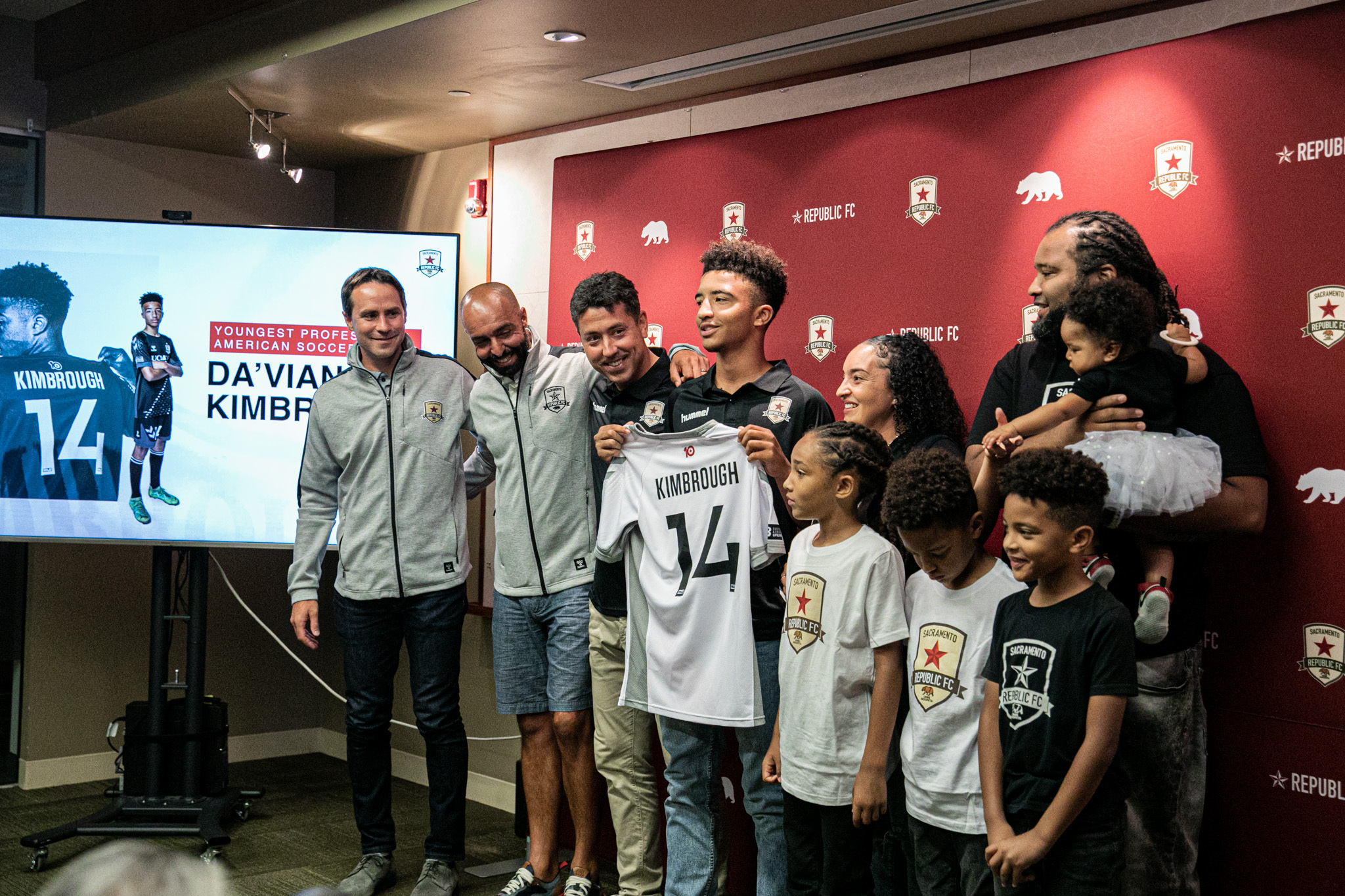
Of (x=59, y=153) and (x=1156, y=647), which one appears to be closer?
(x=1156, y=647)

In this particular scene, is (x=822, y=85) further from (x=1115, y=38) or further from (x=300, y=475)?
(x=300, y=475)

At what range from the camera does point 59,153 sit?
194 inches

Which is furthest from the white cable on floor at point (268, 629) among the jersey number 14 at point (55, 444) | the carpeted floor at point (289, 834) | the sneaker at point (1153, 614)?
the sneaker at point (1153, 614)

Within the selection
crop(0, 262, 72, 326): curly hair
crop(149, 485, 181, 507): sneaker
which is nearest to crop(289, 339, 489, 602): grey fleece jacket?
crop(149, 485, 181, 507): sneaker

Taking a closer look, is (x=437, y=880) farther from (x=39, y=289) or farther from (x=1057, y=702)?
(x=39, y=289)

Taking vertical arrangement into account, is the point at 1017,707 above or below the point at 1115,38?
below

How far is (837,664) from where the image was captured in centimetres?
251

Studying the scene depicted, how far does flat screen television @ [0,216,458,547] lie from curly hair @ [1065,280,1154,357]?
272cm

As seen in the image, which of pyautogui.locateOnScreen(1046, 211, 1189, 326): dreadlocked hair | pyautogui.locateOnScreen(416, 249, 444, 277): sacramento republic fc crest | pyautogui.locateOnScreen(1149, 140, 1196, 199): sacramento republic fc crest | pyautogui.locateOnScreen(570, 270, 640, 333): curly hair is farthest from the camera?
pyautogui.locateOnScreen(416, 249, 444, 277): sacramento republic fc crest

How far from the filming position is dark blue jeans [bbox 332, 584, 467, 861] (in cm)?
362

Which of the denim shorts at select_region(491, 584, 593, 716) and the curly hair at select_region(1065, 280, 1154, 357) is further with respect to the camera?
the denim shorts at select_region(491, 584, 593, 716)

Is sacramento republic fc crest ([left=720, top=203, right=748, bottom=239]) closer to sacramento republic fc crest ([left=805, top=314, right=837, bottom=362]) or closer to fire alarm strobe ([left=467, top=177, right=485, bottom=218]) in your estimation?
sacramento republic fc crest ([left=805, top=314, right=837, bottom=362])

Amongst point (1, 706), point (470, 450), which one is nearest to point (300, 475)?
point (470, 450)

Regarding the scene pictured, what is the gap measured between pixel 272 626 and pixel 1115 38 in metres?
4.26
